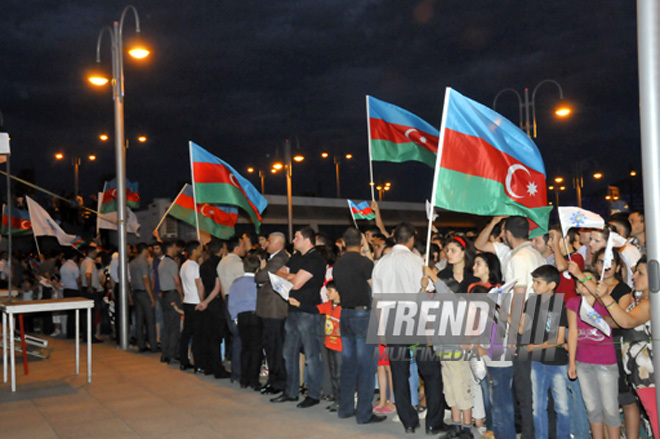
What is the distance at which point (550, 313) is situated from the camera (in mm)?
6098

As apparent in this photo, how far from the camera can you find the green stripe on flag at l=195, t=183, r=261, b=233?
38.2ft

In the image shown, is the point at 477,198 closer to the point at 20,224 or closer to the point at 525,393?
the point at 525,393

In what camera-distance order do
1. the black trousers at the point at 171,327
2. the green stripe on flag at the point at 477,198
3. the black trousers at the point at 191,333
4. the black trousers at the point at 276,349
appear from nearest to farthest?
the green stripe on flag at the point at 477,198 < the black trousers at the point at 276,349 < the black trousers at the point at 191,333 < the black trousers at the point at 171,327

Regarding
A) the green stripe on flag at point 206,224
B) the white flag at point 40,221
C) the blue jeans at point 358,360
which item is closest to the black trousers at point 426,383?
the blue jeans at point 358,360

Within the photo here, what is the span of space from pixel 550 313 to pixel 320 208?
40.6 metres

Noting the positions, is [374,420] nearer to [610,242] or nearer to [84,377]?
[610,242]

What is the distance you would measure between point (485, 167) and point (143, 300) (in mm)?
8872

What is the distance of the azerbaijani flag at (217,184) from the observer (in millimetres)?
→ 11702

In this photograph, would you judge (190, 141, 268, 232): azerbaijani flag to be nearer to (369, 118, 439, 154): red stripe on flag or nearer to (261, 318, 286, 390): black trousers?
(261, 318, 286, 390): black trousers

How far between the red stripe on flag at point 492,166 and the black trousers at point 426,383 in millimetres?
2001

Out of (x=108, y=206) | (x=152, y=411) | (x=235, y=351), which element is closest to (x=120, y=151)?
(x=108, y=206)

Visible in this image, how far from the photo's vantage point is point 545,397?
20.4ft

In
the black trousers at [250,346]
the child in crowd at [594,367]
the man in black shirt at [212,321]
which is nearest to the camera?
the child in crowd at [594,367]

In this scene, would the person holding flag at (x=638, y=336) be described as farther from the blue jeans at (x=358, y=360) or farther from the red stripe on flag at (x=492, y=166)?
the blue jeans at (x=358, y=360)
